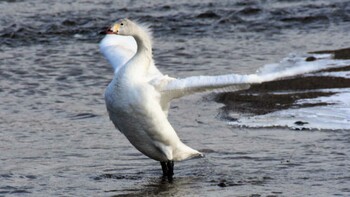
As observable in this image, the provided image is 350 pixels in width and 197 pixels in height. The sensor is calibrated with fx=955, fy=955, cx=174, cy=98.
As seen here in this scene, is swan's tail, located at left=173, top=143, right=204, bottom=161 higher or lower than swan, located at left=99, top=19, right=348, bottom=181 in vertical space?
lower

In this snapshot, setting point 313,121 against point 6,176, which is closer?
point 6,176

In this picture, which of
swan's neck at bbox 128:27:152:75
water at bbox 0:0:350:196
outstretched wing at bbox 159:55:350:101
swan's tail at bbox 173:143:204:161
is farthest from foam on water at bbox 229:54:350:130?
outstretched wing at bbox 159:55:350:101

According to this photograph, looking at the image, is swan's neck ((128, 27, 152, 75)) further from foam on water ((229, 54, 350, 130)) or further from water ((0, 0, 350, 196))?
foam on water ((229, 54, 350, 130))

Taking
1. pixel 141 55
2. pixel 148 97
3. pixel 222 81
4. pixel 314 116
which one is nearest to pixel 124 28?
pixel 141 55

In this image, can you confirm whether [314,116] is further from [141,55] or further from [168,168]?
[141,55]

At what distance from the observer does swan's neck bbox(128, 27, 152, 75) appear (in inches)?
328

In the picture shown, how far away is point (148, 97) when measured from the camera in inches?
320

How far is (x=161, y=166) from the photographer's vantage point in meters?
8.76

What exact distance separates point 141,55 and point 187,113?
2652mm

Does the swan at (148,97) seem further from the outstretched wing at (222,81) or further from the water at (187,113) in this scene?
the water at (187,113)

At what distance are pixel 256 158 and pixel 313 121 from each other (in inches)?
54.4

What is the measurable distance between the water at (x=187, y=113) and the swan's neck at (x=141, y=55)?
0.96 meters

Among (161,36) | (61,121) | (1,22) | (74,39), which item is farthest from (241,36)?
(61,121)

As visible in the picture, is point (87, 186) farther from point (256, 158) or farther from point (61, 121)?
point (61, 121)
